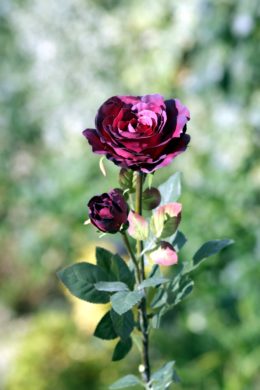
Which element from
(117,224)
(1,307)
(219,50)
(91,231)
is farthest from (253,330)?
(1,307)

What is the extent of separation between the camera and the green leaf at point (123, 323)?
3.03ft

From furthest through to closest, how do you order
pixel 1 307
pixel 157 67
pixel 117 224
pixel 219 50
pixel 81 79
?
1. pixel 1 307
2. pixel 81 79
3. pixel 157 67
4. pixel 219 50
5. pixel 117 224

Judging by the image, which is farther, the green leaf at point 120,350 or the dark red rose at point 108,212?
the green leaf at point 120,350

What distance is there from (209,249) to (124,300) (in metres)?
0.16

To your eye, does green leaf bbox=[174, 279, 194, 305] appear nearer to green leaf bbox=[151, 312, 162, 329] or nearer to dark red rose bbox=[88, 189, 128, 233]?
green leaf bbox=[151, 312, 162, 329]

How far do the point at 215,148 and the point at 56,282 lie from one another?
215cm

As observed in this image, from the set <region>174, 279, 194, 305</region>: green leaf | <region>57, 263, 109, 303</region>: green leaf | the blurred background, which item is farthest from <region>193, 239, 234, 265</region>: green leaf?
the blurred background

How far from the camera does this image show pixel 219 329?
252 cm

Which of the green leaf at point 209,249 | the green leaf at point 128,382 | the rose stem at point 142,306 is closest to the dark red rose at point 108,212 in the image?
the rose stem at point 142,306

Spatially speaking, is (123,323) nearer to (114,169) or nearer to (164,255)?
(164,255)

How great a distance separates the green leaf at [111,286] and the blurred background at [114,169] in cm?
121

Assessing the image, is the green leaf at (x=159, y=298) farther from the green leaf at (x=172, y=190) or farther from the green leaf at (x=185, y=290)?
the green leaf at (x=172, y=190)

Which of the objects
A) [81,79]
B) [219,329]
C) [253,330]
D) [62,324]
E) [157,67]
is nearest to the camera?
[253,330]

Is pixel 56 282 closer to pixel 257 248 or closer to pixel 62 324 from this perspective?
pixel 62 324
